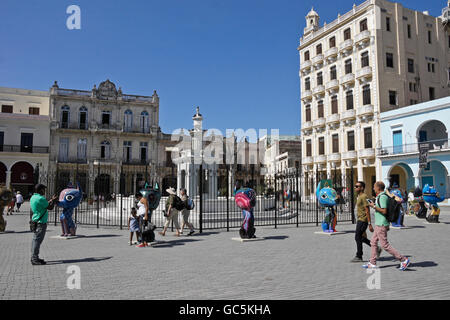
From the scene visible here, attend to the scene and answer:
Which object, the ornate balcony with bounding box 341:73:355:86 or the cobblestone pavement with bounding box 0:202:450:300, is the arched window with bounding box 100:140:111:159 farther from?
the cobblestone pavement with bounding box 0:202:450:300

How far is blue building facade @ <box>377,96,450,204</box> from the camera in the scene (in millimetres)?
27766

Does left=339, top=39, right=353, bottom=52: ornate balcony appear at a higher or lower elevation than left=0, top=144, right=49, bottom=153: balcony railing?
higher

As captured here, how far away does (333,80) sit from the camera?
35.5 metres

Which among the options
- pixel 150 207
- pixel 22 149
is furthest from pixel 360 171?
pixel 22 149

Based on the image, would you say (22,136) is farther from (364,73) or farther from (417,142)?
(417,142)

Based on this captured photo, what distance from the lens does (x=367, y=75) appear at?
1256 inches

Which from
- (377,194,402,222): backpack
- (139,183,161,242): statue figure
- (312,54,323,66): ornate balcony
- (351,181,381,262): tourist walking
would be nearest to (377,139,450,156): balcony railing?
(312,54,323,66): ornate balcony

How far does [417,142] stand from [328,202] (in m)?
21.4

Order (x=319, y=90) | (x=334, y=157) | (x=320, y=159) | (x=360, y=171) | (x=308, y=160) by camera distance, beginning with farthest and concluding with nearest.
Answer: (x=308, y=160), (x=319, y=90), (x=320, y=159), (x=334, y=157), (x=360, y=171)

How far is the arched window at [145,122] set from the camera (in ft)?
146

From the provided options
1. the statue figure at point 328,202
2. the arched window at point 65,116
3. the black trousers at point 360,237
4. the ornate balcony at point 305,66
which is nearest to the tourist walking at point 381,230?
the black trousers at point 360,237

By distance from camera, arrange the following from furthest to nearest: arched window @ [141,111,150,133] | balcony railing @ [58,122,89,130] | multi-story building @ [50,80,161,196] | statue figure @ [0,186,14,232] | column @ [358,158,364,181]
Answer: arched window @ [141,111,150,133], balcony railing @ [58,122,89,130], multi-story building @ [50,80,161,196], column @ [358,158,364,181], statue figure @ [0,186,14,232]

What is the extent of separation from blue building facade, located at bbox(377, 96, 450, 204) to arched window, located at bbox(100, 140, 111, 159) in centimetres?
2995
